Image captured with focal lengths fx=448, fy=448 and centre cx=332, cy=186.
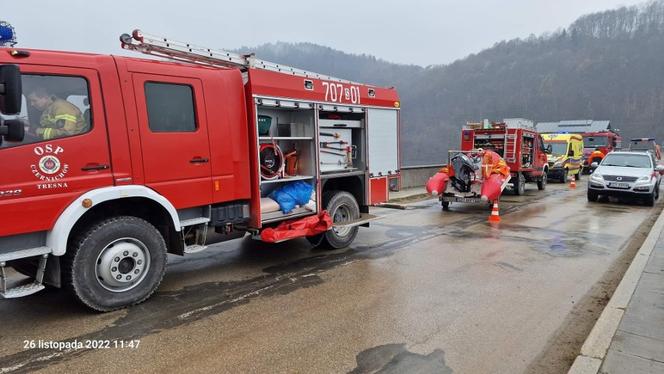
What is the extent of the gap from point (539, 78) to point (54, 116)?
96.2 m

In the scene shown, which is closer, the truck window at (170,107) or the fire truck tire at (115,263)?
the fire truck tire at (115,263)

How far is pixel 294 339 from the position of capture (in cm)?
Result: 414

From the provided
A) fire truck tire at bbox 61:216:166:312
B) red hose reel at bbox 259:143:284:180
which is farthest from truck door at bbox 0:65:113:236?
red hose reel at bbox 259:143:284:180

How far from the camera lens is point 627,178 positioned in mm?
13367

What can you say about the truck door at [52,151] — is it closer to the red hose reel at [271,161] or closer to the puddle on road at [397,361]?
the red hose reel at [271,161]

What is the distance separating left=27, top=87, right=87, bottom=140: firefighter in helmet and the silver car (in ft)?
46.8

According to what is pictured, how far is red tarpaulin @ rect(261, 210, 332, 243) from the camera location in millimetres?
6375

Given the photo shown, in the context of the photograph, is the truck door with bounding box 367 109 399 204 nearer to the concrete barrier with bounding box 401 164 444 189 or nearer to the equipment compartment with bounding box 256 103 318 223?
the equipment compartment with bounding box 256 103 318 223

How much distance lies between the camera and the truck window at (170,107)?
507cm

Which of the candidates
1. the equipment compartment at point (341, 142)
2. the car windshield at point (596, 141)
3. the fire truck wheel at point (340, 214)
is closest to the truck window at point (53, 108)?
the equipment compartment at point (341, 142)

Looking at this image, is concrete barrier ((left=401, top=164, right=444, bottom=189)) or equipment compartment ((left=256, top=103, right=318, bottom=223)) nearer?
equipment compartment ((left=256, top=103, right=318, bottom=223))

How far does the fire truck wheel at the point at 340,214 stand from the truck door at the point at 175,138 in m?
2.46

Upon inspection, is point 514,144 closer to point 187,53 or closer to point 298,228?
A: point 298,228

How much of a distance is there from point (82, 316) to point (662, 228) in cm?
1022
